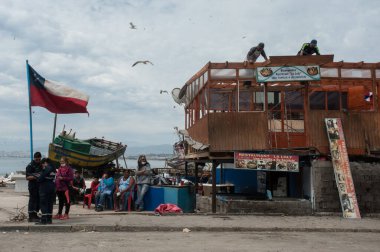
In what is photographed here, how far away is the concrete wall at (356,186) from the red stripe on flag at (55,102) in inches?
315

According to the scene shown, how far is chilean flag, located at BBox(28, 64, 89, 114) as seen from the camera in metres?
14.7

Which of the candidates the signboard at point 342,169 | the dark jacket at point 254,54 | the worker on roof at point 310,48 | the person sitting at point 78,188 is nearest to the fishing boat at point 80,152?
the person sitting at point 78,188

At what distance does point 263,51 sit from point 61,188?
8.43 m

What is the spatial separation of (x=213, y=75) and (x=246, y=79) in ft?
3.82

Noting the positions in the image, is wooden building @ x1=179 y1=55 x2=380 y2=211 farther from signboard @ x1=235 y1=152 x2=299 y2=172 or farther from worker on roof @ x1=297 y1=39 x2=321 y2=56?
worker on roof @ x1=297 y1=39 x2=321 y2=56

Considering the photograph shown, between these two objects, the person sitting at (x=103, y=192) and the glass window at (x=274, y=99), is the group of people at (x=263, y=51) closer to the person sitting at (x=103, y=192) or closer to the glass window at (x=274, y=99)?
the glass window at (x=274, y=99)

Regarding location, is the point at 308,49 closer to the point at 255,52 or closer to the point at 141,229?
the point at 255,52

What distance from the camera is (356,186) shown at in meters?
15.7

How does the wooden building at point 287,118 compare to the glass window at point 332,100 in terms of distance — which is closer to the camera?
the wooden building at point 287,118

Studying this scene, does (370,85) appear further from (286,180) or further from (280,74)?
(286,180)

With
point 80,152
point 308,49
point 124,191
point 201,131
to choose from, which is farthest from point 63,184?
point 80,152

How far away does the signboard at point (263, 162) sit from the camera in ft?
50.9

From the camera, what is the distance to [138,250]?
28.3 ft

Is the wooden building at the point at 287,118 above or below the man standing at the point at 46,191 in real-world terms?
above
